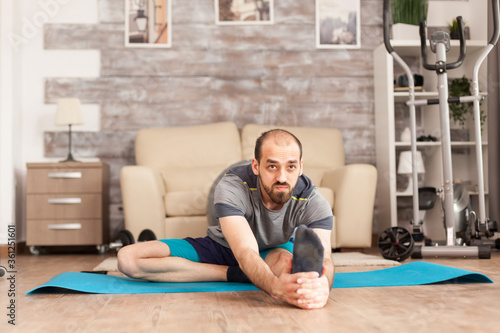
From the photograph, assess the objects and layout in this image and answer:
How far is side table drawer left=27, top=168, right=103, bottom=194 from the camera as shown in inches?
159

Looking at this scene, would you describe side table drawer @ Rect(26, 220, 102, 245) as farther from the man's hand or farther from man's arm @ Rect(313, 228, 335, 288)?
the man's hand

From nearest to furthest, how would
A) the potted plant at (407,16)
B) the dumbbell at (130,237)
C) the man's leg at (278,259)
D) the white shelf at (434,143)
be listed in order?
the man's leg at (278,259) < the dumbbell at (130,237) < the white shelf at (434,143) < the potted plant at (407,16)

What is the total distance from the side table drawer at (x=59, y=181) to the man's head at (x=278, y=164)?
2513mm

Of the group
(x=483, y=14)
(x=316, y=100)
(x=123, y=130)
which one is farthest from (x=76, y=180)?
(x=483, y=14)

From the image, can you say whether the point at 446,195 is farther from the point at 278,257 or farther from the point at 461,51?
the point at 278,257

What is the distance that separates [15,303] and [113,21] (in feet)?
10.8

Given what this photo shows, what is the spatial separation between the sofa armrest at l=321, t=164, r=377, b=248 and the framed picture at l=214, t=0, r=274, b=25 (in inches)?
66.7

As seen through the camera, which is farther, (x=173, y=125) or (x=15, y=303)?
(x=173, y=125)

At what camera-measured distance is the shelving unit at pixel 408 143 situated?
4.39 metres

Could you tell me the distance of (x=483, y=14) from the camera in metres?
4.58

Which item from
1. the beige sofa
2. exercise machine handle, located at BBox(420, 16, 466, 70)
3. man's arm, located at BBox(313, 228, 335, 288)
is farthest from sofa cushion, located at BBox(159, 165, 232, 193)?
man's arm, located at BBox(313, 228, 335, 288)

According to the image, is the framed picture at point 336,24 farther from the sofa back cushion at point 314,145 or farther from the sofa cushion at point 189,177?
the sofa cushion at point 189,177

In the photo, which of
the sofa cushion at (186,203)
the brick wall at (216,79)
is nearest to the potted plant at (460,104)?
the brick wall at (216,79)

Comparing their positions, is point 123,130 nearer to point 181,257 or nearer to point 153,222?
point 153,222
